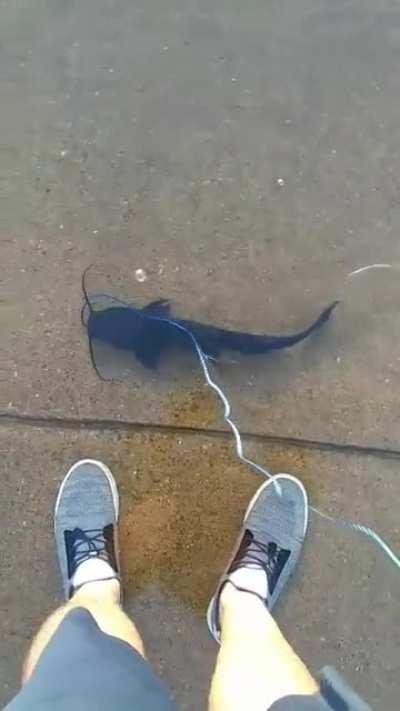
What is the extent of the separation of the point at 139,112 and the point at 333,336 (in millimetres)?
860

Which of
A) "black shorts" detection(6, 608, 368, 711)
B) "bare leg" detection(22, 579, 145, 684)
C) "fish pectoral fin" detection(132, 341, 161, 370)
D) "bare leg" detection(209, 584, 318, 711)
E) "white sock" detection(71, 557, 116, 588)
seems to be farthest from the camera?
"fish pectoral fin" detection(132, 341, 161, 370)

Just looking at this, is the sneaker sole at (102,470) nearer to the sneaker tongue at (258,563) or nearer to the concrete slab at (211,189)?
the concrete slab at (211,189)

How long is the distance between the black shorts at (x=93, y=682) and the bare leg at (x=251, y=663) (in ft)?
0.34

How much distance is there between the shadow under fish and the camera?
2.38m

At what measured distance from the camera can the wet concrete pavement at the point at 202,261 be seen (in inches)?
91.7

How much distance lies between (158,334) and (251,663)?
36.1 inches

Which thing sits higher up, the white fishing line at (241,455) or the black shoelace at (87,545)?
the white fishing line at (241,455)

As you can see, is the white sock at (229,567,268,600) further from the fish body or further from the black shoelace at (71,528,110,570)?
the fish body

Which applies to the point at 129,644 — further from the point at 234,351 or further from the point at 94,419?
the point at 234,351

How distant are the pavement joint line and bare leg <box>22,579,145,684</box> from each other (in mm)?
427

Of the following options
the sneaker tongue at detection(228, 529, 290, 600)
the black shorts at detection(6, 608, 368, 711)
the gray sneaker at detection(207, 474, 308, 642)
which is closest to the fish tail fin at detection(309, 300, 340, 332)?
the gray sneaker at detection(207, 474, 308, 642)

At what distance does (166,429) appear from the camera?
7.73 feet

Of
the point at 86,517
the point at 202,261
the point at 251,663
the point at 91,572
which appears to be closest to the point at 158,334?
the point at 202,261

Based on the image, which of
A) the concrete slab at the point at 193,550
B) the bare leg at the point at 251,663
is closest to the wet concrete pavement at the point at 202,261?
the concrete slab at the point at 193,550
